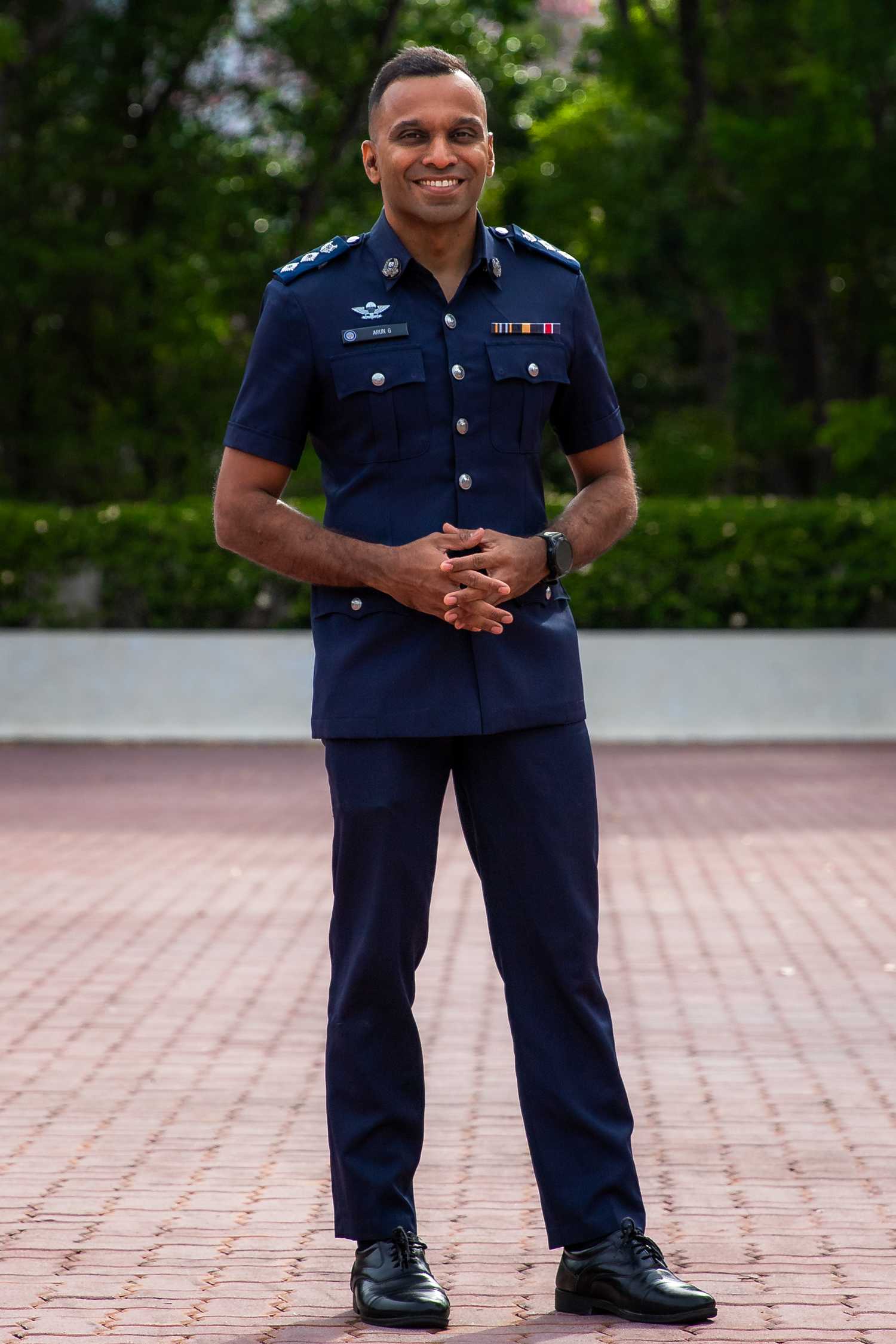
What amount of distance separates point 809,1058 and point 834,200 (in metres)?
14.1

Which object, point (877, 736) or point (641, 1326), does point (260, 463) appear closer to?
point (641, 1326)

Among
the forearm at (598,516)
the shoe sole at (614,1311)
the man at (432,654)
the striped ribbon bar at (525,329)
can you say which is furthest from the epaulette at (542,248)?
the shoe sole at (614,1311)

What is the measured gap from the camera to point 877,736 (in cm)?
1673

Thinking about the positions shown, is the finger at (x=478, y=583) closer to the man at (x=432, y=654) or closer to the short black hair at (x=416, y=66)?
the man at (x=432, y=654)

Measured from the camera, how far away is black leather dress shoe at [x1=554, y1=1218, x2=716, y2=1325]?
10.6 feet

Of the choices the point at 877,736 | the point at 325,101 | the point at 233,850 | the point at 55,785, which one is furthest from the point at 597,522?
the point at 325,101

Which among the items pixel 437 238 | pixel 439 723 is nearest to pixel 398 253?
pixel 437 238

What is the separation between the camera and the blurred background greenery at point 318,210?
1859 cm

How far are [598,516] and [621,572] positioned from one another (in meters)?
13.7

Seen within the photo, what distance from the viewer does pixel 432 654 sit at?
319cm

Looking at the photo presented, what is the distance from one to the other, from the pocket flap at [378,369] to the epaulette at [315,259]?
0.55 ft

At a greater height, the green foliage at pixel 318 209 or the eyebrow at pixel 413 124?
the green foliage at pixel 318 209

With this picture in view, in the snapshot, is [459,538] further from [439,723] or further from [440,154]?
[440,154]

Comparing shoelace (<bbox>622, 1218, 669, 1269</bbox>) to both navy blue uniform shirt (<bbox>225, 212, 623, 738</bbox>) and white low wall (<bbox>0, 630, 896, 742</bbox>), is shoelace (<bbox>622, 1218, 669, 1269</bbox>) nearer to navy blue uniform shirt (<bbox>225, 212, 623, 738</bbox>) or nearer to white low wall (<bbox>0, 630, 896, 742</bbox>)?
navy blue uniform shirt (<bbox>225, 212, 623, 738</bbox>)
